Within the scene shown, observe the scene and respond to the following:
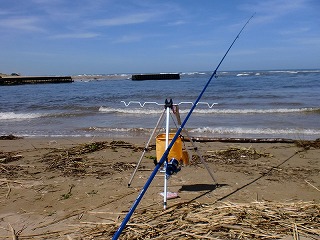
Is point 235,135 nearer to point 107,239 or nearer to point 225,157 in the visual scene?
point 225,157

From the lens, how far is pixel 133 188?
5316mm

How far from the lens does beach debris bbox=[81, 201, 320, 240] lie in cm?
347

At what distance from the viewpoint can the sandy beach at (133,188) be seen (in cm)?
→ 377

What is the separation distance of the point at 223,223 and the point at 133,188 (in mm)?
1962

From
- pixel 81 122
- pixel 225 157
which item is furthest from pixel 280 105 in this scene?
pixel 225 157

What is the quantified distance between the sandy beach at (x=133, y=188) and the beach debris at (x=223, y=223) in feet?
0.04

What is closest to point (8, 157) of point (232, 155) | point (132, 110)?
point (232, 155)

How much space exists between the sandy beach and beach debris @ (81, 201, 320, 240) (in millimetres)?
13

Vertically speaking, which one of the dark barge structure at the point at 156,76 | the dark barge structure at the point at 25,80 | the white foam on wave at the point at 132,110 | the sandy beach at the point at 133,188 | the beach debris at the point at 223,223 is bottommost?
the sandy beach at the point at 133,188

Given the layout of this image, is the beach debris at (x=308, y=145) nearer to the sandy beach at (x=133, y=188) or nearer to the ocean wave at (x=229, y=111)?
the sandy beach at (x=133, y=188)

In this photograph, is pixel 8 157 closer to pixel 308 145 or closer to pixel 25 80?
pixel 308 145

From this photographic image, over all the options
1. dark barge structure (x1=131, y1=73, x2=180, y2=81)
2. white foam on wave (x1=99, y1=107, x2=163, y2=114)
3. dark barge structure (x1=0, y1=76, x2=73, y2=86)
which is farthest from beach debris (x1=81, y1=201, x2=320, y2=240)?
dark barge structure (x1=131, y1=73, x2=180, y2=81)

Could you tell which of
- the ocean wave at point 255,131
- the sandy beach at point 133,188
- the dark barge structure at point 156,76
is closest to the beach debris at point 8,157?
the sandy beach at point 133,188

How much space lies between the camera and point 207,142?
358 inches
